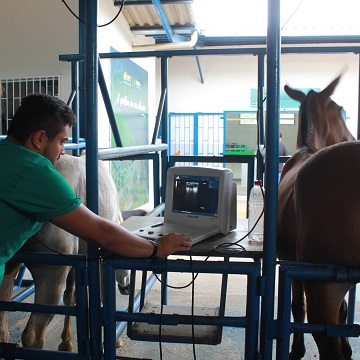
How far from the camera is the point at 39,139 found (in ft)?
5.38

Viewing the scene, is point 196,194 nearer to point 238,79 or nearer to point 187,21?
point 187,21

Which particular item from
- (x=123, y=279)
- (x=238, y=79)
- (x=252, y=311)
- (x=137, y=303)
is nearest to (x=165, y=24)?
(x=123, y=279)

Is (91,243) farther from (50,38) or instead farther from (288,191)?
(50,38)

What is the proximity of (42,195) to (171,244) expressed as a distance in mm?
528

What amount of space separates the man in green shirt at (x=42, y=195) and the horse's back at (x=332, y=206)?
53cm

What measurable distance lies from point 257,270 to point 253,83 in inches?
472

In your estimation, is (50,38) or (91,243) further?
(50,38)

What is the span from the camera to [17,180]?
1.48 metres

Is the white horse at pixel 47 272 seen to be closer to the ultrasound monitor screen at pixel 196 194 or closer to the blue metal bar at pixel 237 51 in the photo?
the ultrasound monitor screen at pixel 196 194

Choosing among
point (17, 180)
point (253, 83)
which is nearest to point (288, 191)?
point (17, 180)

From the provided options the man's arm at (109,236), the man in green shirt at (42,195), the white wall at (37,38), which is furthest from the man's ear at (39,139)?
the white wall at (37,38)

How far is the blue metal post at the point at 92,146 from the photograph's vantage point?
162cm

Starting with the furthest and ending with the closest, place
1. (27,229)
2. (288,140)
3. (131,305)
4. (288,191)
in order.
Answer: (288,140)
(131,305)
(288,191)
(27,229)

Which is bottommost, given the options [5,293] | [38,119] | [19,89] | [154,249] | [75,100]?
[5,293]
